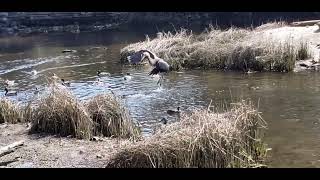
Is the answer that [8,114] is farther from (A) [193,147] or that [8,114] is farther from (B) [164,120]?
(A) [193,147]

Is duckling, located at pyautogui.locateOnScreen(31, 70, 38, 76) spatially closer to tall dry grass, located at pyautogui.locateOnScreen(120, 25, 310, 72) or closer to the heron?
the heron

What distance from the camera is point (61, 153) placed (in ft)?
34.0

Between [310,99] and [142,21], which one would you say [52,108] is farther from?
[142,21]

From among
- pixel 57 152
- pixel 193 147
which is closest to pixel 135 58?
pixel 57 152

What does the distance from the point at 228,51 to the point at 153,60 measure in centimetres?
411

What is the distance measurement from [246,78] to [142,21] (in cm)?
3200

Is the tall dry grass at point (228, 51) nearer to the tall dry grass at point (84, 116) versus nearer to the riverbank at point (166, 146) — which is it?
the tall dry grass at point (84, 116)

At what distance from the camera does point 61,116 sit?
1163 cm

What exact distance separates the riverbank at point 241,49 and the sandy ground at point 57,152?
43.7 ft

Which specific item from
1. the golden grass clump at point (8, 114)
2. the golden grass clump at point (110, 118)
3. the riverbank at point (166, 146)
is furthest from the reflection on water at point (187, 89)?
the golden grass clump at point (8, 114)

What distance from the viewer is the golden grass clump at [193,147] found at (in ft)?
26.8

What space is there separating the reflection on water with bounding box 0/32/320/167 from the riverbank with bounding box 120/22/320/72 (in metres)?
0.95
